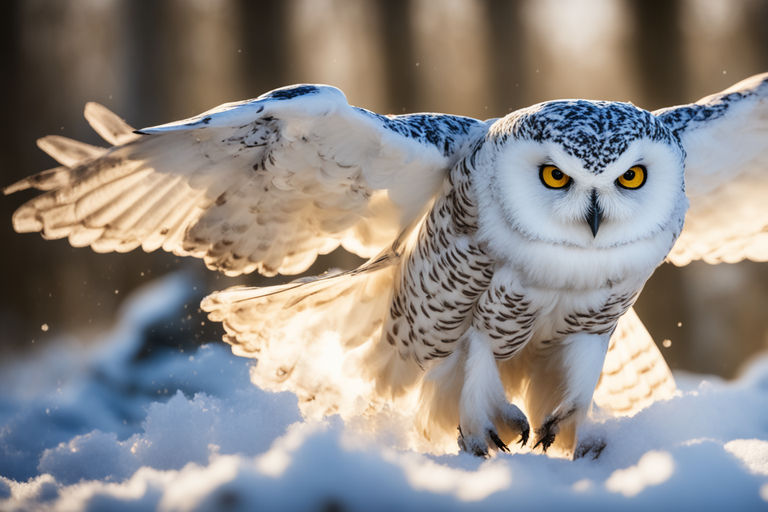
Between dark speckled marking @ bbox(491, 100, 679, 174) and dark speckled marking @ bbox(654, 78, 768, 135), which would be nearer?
dark speckled marking @ bbox(491, 100, 679, 174)

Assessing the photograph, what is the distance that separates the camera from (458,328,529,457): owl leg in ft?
5.05

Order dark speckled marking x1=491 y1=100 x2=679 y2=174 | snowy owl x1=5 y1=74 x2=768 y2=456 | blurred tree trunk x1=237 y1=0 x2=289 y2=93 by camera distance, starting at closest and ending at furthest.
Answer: dark speckled marking x1=491 y1=100 x2=679 y2=174, snowy owl x1=5 y1=74 x2=768 y2=456, blurred tree trunk x1=237 y1=0 x2=289 y2=93

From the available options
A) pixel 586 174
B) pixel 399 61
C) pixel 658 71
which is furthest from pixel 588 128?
pixel 658 71

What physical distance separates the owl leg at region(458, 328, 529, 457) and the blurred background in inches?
57.9

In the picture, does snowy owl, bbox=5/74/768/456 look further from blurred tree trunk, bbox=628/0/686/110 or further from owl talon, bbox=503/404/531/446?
blurred tree trunk, bbox=628/0/686/110

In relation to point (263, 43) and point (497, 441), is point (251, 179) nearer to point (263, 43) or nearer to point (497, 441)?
point (497, 441)

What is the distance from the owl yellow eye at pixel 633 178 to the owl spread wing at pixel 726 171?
0.38m

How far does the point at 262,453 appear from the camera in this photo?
4.51 ft

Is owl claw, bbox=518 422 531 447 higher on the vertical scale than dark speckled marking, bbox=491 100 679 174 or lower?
lower

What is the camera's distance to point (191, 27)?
123 inches

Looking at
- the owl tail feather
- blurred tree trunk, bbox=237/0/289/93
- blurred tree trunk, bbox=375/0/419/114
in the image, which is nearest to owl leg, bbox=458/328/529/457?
the owl tail feather

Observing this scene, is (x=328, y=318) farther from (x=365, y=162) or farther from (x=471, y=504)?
(x=471, y=504)

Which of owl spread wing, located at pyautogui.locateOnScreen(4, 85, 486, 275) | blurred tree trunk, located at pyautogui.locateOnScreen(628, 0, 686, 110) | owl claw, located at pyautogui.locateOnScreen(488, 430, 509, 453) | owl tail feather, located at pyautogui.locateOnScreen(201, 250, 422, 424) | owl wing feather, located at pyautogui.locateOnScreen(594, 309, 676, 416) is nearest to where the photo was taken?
owl spread wing, located at pyautogui.locateOnScreen(4, 85, 486, 275)

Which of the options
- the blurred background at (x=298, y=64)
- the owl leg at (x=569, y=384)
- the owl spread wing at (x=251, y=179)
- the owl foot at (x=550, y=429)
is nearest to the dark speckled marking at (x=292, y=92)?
the owl spread wing at (x=251, y=179)
